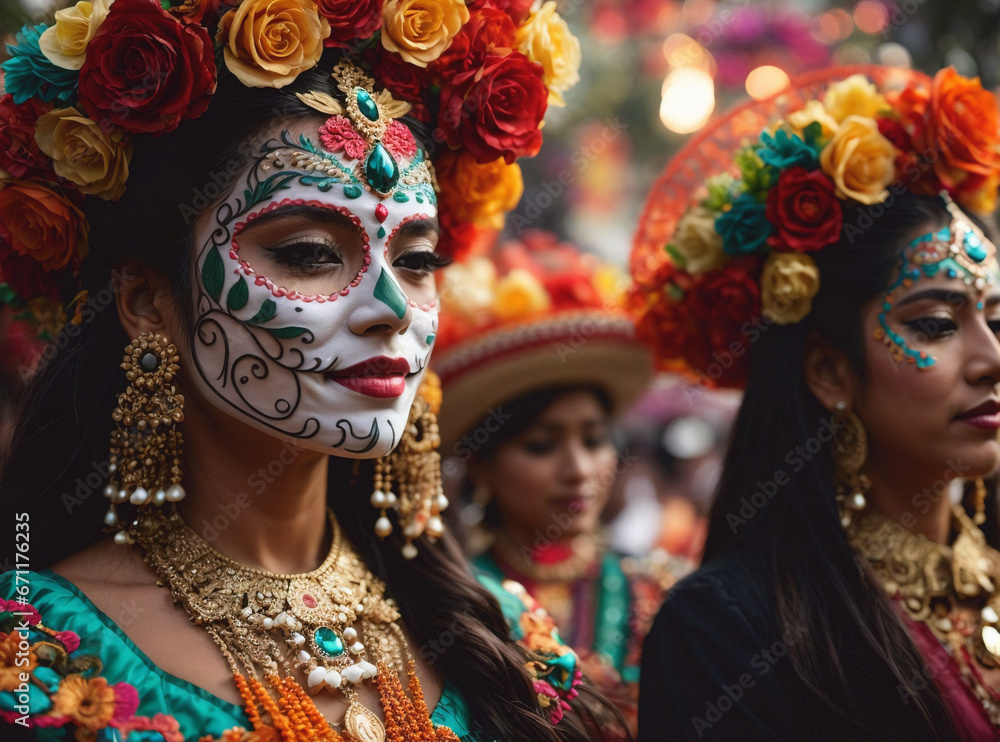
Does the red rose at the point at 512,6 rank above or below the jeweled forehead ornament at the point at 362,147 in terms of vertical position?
above

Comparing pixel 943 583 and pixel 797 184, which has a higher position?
pixel 797 184

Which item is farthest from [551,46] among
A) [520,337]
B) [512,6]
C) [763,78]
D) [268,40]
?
[763,78]

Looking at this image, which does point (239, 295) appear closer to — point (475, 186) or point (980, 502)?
point (475, 186)

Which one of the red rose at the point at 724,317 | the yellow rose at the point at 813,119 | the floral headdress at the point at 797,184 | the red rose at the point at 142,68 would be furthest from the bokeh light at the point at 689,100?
the red rose at the point at 142,68

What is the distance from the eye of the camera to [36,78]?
2469 millimetres

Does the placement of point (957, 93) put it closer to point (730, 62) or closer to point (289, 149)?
point (289, 149)

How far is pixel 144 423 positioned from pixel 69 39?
3.02 feet

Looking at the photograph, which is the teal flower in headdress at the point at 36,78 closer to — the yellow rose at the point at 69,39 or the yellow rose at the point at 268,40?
the yellow rose at the point at 69,39

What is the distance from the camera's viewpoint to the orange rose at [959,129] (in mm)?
3186

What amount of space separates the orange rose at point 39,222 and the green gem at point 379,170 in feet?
2.39

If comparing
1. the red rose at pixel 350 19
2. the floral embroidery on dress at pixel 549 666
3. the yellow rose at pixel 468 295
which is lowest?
the floral embroidery on dress at pixel 549 666

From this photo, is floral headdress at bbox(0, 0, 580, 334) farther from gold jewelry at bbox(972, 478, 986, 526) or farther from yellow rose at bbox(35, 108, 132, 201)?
gold jewelry at bbox(972, 478, 986, 526)

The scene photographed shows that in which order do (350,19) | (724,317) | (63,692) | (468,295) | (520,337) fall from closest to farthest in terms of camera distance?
(63,692) < (350,19) < (724,317) < (520,337) < (468,295)

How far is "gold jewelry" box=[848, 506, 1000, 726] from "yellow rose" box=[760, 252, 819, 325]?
0.68 metres
